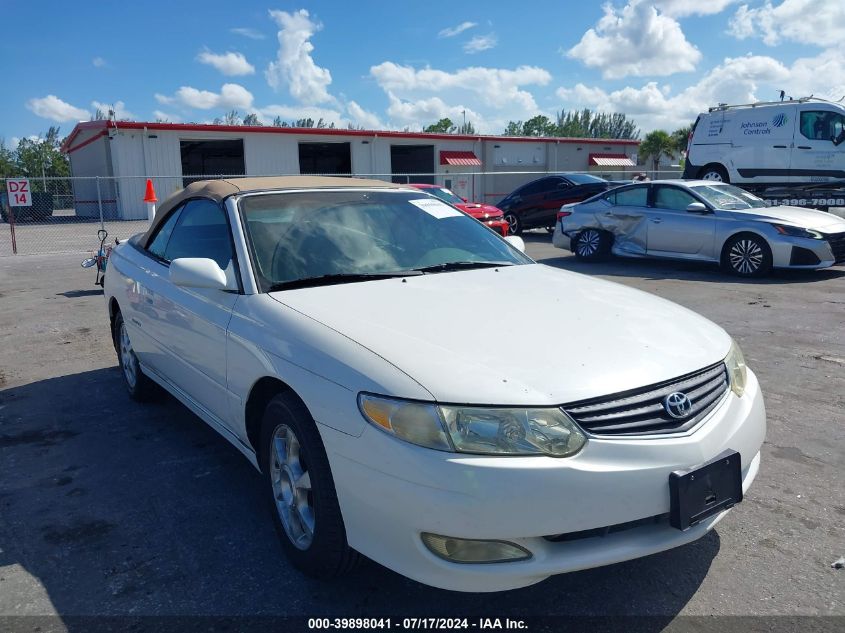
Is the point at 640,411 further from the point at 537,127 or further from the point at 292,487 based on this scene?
the point at 537,127

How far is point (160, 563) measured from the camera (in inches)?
115

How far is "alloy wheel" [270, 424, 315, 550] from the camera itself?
2.72 metres

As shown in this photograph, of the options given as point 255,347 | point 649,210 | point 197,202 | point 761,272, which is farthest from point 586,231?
point 255,347

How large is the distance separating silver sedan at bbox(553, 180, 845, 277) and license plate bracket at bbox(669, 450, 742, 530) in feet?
27.9

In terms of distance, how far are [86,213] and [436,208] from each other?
30966mm

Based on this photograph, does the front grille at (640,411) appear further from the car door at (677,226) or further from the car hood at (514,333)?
the car door at (677,226)

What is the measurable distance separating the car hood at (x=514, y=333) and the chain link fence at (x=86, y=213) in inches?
573

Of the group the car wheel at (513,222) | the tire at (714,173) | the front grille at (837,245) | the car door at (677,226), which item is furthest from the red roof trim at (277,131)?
the front grille at (837,245)

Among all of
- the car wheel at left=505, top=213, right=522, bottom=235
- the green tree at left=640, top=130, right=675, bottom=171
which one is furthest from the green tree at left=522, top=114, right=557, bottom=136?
the car wheel at left=505, top=213, right=522, bottom=235

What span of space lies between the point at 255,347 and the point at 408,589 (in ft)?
3.85

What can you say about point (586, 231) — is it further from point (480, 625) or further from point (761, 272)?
point (480, 625)

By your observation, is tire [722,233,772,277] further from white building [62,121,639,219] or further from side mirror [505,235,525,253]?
white building [62,121,639,219]

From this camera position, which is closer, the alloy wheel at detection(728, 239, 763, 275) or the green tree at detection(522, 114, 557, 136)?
the alloy wheel at detection(728, 239, 763, 275)

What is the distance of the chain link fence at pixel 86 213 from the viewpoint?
57.9 ft
